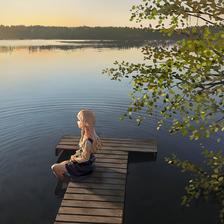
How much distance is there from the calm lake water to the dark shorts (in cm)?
135

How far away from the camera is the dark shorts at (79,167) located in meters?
10.7

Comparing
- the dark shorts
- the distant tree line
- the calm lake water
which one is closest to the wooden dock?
the dark shorts

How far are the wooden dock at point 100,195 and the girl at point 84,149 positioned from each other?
392 millimetres

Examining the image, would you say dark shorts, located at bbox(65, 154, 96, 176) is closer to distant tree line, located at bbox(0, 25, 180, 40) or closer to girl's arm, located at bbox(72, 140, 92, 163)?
girl's arm, located at bbox(72, 140, 92, 163)

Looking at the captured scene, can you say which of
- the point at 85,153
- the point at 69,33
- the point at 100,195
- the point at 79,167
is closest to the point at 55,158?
the point at 79,167

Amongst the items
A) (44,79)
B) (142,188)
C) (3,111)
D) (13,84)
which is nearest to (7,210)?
(142,188)

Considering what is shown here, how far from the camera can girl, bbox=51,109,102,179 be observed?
995 cm

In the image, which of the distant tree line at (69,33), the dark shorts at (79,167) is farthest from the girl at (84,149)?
the distant tree line at (69,33)

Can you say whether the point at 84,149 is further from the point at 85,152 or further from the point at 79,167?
the point at 79,167

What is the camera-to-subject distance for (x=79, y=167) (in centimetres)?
1077

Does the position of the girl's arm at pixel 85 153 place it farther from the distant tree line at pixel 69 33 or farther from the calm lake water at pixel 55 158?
the distant tree line at pixel 69 33

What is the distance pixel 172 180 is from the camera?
12.8 m

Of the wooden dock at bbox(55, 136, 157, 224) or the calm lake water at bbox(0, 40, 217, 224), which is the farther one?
the calm lake water at bbox(0, 40, 217, 224)

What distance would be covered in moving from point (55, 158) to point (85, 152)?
16.1 feet
